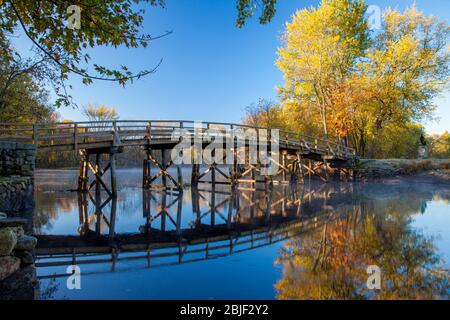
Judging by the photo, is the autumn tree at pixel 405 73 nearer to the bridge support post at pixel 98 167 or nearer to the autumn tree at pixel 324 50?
the autumn tree at pixel 324 50

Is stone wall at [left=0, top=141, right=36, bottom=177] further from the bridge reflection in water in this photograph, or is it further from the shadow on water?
the bridge reflection in water

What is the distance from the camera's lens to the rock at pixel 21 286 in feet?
11.1

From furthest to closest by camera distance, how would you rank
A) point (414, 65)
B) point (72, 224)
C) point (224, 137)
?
point (414, 65)
point (224, 137)
point (72, 224)

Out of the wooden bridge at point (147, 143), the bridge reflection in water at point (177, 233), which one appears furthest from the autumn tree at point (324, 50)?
the bridge reflection in water at point (177, 233)

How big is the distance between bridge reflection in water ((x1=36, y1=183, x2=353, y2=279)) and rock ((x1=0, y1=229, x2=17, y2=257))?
736 millimetres

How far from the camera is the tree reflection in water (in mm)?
3615

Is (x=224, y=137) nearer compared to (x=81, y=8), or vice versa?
(x=81, y=8)

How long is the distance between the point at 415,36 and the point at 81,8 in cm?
2978

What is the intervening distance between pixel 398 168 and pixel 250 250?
2197 centimetres

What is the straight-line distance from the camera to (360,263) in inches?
182

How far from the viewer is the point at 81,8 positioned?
169 inches
